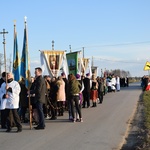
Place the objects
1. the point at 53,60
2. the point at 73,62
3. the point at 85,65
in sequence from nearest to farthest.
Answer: the point at 53,60 < the point at 73,62 < the point at 85,65

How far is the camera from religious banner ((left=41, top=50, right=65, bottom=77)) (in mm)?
18312

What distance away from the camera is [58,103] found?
1555 centimetres

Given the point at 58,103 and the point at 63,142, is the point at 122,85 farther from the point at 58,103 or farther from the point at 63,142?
the point at 63,142

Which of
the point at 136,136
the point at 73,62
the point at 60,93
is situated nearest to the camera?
the point at 136,136

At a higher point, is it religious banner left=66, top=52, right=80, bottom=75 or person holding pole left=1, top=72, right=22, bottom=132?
religious banner left=66, top=52, right=80, bottom=75

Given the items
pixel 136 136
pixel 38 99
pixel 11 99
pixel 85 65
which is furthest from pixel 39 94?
pixel 85 65

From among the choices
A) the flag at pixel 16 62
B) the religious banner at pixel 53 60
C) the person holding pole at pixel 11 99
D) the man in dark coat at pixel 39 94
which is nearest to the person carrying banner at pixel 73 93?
the man in dark coat at pixel 39 94

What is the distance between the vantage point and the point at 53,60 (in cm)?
1852

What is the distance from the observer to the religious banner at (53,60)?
18312 mm

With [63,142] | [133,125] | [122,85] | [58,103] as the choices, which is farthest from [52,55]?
[122,85]

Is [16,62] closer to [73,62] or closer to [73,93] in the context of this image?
[73,93]

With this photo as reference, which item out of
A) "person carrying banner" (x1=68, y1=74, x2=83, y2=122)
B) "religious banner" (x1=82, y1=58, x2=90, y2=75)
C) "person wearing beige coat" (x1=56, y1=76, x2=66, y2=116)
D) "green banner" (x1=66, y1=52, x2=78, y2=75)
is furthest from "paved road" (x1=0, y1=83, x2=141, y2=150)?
"religious banner" (x1=82, y1=58, x2=90, y2=75)

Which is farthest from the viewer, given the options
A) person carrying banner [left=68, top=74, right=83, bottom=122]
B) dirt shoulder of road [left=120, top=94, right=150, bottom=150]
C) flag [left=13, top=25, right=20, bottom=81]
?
flag [left=13, top=25, right=20, bottom=81]

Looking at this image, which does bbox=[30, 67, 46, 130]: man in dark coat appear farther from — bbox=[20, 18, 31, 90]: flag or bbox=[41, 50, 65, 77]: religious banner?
bbox=[41, 50, 65, 77]: religious banner
